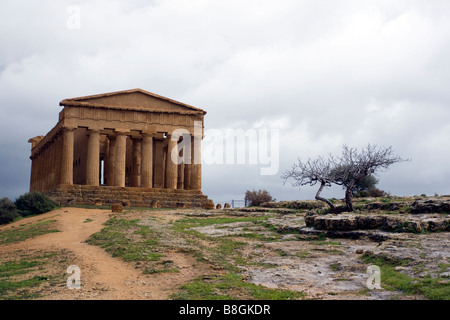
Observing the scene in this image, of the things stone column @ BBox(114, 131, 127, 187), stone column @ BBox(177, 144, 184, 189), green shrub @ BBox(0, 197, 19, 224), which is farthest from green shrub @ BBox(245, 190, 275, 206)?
green shrub @ BBox(0, 197, 19, 224)

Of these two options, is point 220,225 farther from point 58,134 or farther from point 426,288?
point 58,134

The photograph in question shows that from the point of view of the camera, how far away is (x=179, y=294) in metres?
11.5

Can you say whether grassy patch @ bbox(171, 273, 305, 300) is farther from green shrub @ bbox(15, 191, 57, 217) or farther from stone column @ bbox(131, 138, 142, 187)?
stone column @ bbox(131, 138, 142, 187)

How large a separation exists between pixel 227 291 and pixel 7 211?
90.8 ft

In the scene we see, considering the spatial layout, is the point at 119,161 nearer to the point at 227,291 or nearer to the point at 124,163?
the point at 124,163

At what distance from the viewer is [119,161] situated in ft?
148

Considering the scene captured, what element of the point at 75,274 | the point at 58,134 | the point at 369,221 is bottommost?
the point at 75,274

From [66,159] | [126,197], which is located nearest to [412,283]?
[126,197]

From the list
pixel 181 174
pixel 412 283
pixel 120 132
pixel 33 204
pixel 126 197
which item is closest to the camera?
pixel 412 283

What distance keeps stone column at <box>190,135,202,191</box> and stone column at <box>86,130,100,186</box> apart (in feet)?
31.9

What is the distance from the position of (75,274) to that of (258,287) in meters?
6.36

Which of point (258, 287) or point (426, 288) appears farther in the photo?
point (258, 287)

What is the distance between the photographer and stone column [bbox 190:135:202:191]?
1874 inches
